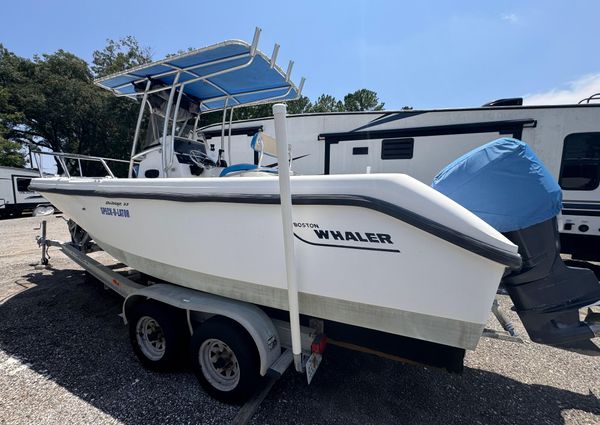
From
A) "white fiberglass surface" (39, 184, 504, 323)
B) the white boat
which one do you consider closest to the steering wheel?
the white boat

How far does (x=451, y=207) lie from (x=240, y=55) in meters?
2.18

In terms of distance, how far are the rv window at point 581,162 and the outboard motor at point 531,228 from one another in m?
4.08

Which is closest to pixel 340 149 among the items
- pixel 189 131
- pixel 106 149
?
pixel 189 131

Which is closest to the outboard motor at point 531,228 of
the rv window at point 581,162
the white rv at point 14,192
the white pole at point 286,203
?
the white pole at point 286,203

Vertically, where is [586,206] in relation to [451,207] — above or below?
below

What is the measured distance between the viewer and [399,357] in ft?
6.15

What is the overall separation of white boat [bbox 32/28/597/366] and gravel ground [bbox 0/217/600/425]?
30.9 inches

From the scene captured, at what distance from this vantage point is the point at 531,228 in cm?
167

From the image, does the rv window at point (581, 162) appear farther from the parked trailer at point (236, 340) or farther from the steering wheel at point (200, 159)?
the steering wheel at point (200, 159)

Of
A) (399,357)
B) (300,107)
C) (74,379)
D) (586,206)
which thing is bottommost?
(74,379)

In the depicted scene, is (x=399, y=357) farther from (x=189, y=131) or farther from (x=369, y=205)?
(x=189, y=131)

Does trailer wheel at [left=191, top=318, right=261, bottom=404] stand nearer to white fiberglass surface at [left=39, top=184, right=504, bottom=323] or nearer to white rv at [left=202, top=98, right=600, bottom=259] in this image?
white fiberglass surface at [left=39, top=184, right=504, bottom=323]

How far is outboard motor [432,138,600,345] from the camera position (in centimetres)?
165

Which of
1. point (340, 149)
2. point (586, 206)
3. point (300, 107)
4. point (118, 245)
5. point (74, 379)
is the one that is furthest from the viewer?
point (300, 107)
